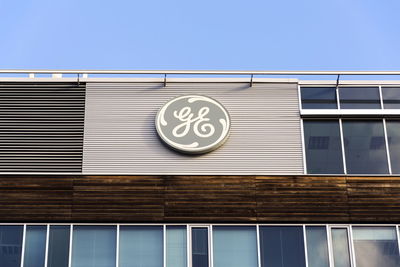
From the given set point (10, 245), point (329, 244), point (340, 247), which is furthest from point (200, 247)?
point (10, 245)

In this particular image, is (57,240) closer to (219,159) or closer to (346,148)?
(219,159)

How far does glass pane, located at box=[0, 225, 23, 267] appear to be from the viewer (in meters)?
27.1

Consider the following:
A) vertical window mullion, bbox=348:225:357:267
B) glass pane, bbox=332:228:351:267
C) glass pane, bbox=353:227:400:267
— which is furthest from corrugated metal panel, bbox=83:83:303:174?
glass pane, bbox=353:227:400:267

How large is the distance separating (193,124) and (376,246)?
748 centimetres

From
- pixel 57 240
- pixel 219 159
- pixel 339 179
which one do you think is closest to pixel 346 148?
pixel 339 179

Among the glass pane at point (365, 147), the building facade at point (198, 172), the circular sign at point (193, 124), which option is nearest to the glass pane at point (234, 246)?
the building facade at point (198, 172)

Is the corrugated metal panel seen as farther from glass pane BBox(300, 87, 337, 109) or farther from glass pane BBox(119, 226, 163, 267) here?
glass pane BBox(119, 226, 163, 267)

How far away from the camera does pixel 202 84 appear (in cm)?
3020

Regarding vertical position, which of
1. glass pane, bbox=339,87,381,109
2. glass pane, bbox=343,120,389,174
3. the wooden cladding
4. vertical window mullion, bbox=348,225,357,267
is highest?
glass pane, bbox=339,87,381,109

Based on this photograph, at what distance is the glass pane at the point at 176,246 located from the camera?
2725 cm

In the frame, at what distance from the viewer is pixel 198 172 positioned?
28500 mm

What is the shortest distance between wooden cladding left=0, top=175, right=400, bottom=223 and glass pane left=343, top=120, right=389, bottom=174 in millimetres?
595

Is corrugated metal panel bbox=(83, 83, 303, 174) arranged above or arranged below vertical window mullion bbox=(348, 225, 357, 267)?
above

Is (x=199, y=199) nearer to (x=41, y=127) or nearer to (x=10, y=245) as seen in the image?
(x=41, y=127)
